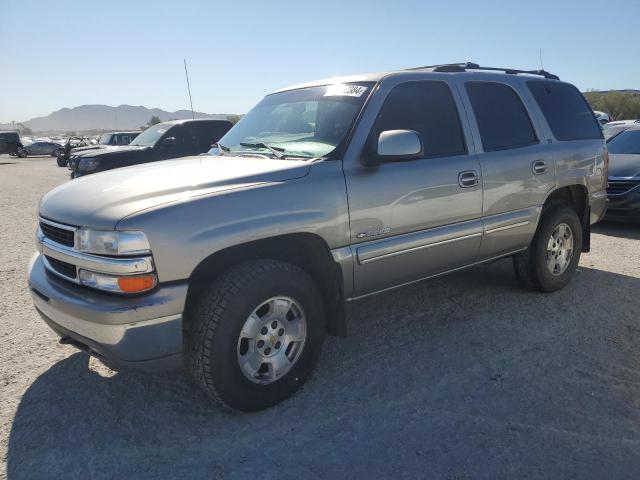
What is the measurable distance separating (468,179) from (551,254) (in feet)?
5.14

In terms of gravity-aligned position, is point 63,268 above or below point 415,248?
above

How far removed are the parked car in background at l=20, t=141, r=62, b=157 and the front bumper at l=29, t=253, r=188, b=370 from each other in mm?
40477

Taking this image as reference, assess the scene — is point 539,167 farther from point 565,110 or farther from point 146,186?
point 146,186

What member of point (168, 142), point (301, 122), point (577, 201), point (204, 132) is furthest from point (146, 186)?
point (204, 132)

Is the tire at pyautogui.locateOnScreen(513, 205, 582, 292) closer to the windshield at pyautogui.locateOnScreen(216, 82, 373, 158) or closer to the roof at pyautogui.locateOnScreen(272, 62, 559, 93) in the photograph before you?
the roof at pyautogui.locateOnScreen(272, 62, 559, 93)

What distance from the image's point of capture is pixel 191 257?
2.54 m

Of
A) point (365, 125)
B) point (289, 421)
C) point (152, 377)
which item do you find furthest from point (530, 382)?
point (152, 377)

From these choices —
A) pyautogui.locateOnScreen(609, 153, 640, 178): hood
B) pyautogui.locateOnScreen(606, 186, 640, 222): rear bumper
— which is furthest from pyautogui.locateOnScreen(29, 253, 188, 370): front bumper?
pyautogui.locateOnScreen(609, 153, 640, 178): hood

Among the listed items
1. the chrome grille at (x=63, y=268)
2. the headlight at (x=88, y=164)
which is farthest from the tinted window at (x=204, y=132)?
the chrome grille at (x=63, y=268)

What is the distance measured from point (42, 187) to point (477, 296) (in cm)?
1493

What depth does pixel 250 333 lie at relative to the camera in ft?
9.29

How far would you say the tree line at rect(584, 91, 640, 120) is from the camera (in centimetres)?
3572

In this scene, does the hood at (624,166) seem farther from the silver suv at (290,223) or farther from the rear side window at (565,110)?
the silver suv at (290,223)

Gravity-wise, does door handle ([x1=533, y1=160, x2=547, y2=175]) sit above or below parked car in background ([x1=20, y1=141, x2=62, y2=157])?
below
